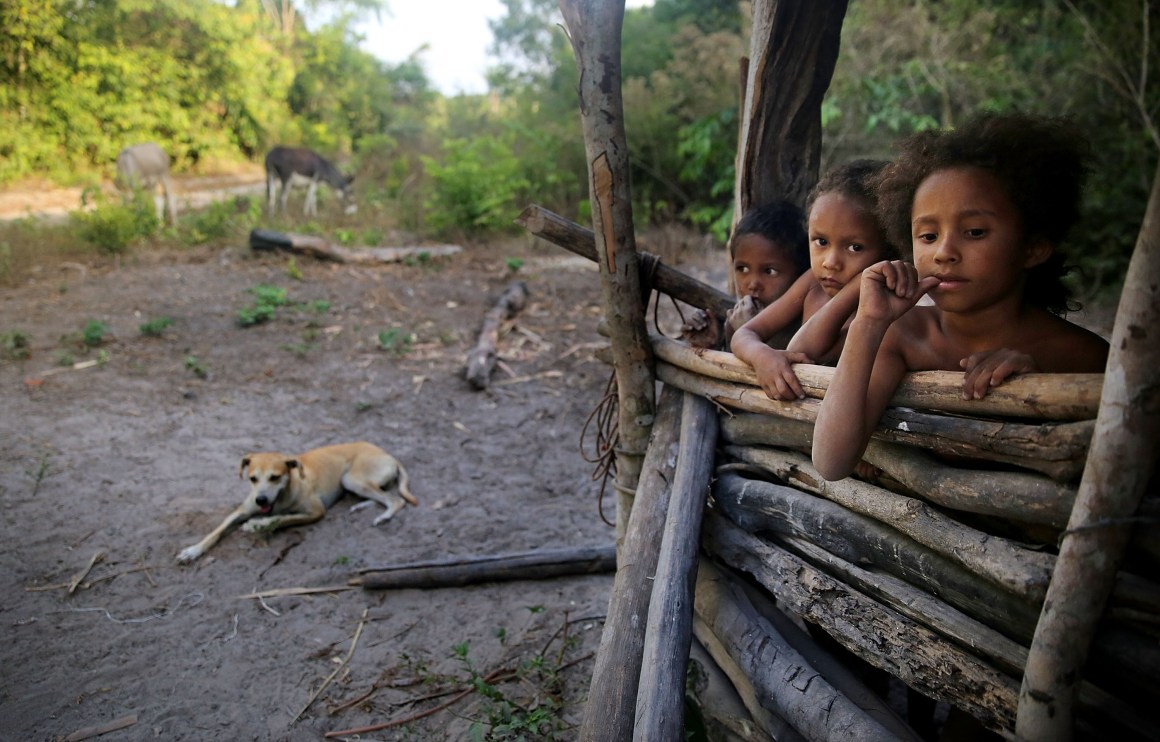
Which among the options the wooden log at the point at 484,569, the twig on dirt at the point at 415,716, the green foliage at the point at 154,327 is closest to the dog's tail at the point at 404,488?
the wooden log at the point at 484,569

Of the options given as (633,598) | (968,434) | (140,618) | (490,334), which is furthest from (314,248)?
(968,434)

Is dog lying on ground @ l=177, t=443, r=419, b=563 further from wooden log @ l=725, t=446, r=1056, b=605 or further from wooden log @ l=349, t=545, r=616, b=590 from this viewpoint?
wooden log @ l=725, t=446, r=1056, b=605

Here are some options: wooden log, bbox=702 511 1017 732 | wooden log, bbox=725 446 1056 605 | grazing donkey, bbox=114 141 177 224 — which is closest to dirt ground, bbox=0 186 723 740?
wooden log, bbox=702 511 1017 732

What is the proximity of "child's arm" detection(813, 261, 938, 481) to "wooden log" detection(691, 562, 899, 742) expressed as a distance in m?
0.64

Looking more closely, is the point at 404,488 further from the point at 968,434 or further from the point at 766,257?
the point at 968,434

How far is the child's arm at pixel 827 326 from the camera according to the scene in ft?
6.99

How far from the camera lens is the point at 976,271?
5.34ft

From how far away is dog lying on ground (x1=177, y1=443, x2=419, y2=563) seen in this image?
4.59 meters

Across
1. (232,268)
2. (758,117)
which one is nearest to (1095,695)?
(758,117)

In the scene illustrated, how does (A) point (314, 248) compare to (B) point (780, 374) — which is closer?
(B) point (780, 374)

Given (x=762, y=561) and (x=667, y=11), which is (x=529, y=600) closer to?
(x=762, y=561)

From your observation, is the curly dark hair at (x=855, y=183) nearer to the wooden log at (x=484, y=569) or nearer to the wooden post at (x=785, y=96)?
the wooden post at (x=785, y=96)

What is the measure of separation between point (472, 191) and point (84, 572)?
9317mm

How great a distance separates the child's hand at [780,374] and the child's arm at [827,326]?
0.15 feet
